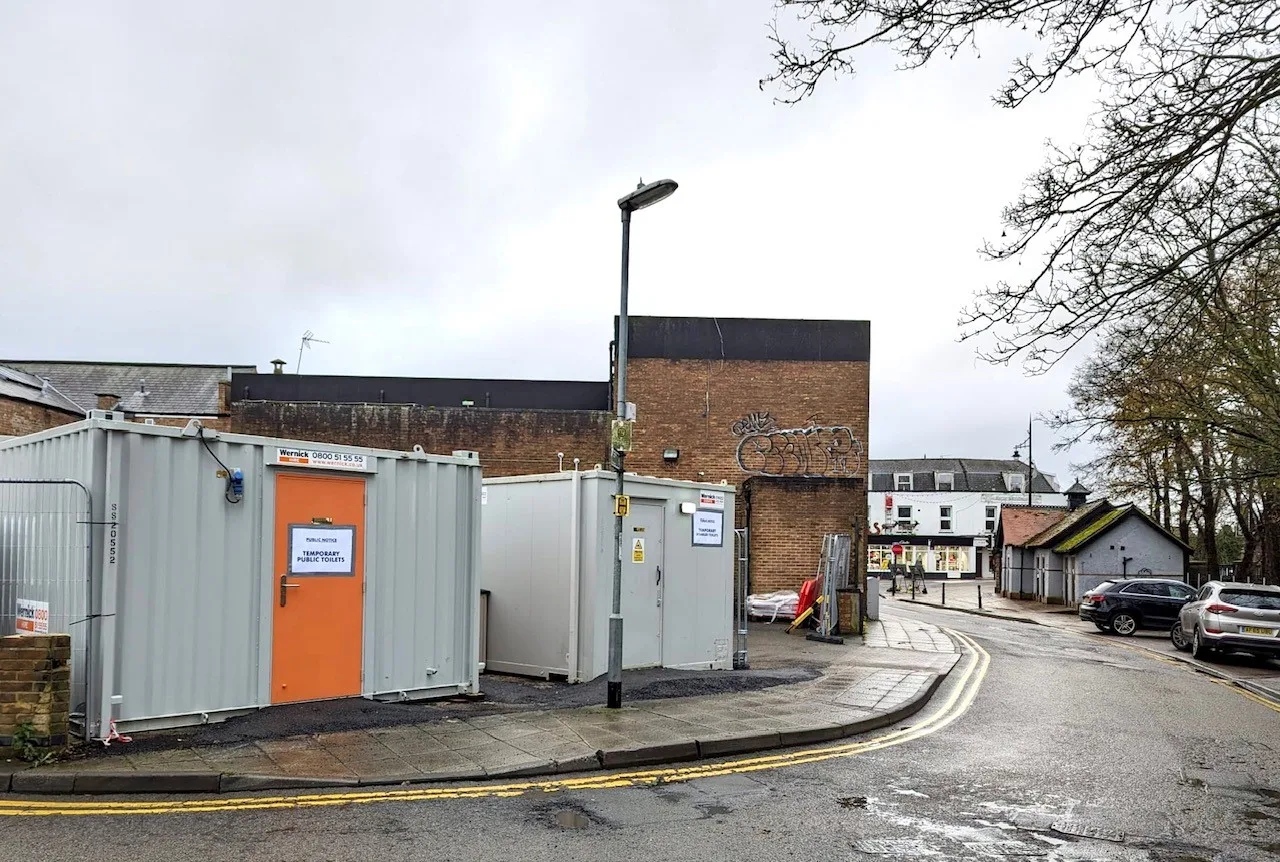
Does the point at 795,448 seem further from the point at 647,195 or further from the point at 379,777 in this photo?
the point at 379,777

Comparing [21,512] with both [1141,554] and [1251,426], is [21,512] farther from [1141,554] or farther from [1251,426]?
[1141,554]

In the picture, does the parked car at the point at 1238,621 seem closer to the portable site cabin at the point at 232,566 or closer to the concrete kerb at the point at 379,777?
the concrete kerb at the point at 379,777

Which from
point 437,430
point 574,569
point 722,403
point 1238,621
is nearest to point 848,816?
point 574,569

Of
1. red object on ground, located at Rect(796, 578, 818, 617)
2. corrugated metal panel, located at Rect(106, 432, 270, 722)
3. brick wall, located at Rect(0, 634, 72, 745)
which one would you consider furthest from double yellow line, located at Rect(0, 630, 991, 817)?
red object on ground, located at Rect(796, 578, 818, 617)

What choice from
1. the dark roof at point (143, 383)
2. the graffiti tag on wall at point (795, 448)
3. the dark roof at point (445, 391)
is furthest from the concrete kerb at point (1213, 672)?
the dark roof at point (143, 383)

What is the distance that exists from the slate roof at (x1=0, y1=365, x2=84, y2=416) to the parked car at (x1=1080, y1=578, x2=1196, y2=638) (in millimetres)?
35238

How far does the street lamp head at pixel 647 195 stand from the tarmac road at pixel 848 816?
5776 mm

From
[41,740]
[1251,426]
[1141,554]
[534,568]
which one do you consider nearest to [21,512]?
[41,740]

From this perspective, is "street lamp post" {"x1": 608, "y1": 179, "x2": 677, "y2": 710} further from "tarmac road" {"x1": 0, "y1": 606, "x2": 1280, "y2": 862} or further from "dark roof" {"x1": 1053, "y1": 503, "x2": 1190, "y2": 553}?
"dark roof" {"x1": 1053, "y1": 503, "x2": 1190, "y2": 553}

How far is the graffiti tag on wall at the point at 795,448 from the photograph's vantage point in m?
28.2

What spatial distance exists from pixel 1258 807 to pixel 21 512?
1104 cm

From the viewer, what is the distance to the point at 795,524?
85.0 ft

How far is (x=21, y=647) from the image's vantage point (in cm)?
789

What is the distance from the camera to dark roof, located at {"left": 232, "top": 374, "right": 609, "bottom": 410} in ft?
103
